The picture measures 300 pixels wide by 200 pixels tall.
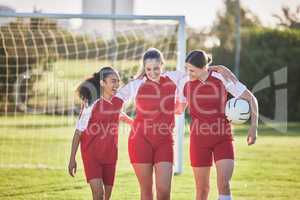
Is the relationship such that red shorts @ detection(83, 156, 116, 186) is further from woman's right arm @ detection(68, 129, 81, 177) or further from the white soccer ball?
the white soccer ball

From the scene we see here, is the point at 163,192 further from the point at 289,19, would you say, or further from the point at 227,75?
the point at 289,19

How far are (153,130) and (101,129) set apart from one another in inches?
22.9

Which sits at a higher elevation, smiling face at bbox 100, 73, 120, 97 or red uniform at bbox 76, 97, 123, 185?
smiling face at bbox 100, 73, 120, 97

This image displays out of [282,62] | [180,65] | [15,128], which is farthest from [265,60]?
[180,65]

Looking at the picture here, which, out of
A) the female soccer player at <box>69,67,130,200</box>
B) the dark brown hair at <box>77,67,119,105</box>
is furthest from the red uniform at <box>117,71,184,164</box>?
the dark brown hair at <box>77,67,119,105</box>

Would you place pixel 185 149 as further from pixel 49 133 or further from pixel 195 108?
pixel 195 108

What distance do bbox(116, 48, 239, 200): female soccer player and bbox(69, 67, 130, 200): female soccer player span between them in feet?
0.99

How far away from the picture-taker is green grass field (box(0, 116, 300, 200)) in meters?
9.27

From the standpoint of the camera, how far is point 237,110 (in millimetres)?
6746

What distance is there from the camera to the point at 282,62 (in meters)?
26.2

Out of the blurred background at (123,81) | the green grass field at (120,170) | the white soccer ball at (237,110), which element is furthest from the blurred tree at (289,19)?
the white soccer ball at (237,110)

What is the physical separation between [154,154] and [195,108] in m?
0.57

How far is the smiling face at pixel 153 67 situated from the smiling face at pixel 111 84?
1.42 ft

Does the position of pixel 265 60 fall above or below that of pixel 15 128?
above
